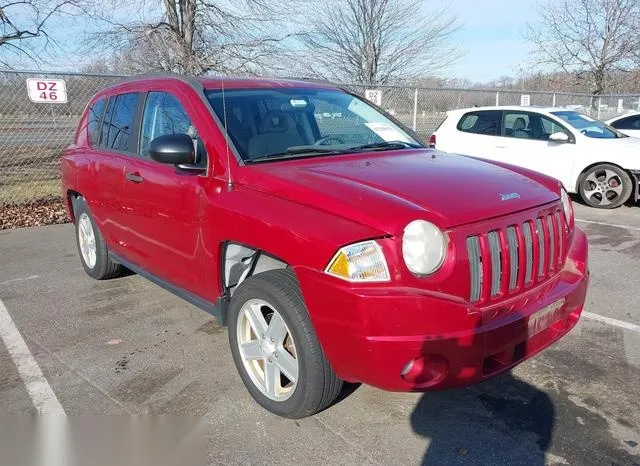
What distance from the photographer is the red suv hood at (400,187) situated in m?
2.54

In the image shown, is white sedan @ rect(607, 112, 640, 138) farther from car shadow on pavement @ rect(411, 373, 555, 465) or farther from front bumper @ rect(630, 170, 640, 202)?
car shadow on pavement @ rect(411, 373, 555, 465)

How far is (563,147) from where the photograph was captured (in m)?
8.95

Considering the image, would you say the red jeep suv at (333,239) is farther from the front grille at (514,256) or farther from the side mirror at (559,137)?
the side mirror at (559,137)

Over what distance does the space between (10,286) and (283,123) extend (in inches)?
139

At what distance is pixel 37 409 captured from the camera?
308 cm

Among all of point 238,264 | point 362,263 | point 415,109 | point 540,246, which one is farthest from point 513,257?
point 415,109

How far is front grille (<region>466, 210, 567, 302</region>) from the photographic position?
99.4 inches

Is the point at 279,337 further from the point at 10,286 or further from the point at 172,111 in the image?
the point at 10,286

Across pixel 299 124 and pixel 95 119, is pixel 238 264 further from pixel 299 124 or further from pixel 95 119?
pixel 95 119

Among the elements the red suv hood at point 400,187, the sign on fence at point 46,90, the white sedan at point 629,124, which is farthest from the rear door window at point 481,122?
the sign on fence at point 46,90

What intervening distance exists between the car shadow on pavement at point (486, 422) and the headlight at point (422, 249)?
33 cm

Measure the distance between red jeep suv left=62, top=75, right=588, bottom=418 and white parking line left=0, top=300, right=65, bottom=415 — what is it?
0.98 metres

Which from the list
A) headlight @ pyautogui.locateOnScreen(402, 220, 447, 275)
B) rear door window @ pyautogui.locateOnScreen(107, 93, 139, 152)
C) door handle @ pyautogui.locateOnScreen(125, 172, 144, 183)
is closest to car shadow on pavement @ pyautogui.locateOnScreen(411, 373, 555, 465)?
headlight @ pyautogui.locateOnScreen(402, 220, 447, 275)

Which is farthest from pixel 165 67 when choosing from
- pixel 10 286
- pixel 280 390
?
pixel 280 390
